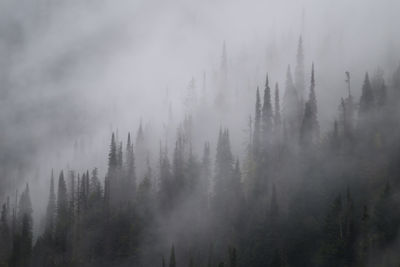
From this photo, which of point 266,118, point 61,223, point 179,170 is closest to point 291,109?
point 266,118

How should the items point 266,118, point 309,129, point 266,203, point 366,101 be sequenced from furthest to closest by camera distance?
1. point 266,118
2. point 309,129
3. point 366,101
4. point 266,203

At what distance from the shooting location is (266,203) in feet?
427

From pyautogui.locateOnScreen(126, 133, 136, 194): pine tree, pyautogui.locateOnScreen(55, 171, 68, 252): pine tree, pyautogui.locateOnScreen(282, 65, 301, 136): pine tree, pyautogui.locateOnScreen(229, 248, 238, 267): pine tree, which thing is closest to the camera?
pyautogui.locateOnScreen(229, 248, 238, 267): pine tree

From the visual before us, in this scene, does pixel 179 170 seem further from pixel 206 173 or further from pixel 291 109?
pixel 291 109

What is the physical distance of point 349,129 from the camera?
13338 cm

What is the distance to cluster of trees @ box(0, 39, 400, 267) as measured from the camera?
108 metres

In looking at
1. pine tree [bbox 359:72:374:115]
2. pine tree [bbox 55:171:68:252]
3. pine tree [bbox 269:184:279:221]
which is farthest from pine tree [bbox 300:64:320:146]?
pine tree [bbox 55:171:68:252]

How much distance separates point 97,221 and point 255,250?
65.3 m

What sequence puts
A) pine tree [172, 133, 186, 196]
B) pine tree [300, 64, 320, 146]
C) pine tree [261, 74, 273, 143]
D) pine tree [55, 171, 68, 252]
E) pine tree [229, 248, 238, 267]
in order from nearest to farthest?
pine tree [229, 248, 238, 267], pine tree [300, 64, 320, 146], pine tree [261, 74, 273, 143], pine tree [172, 133, 186, 196], pine tree [55, 171, 68, 252]

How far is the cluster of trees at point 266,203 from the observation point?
108 meters

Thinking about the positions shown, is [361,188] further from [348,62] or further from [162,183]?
[348,62]

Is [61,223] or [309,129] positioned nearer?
[309,129]

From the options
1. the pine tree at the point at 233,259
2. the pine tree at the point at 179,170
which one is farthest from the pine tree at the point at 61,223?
the pine tree at the point at 233,259

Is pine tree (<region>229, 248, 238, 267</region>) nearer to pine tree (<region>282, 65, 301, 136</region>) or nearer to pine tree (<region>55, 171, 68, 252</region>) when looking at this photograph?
pine tree (<region>282, 65, 301, 136</region>)
